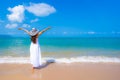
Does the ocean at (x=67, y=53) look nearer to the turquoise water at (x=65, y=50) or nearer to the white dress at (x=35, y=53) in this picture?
the turquoise water at (x=65, y=50)

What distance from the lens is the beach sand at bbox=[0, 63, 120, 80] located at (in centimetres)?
668

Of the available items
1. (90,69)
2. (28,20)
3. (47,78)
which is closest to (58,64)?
(90,69)

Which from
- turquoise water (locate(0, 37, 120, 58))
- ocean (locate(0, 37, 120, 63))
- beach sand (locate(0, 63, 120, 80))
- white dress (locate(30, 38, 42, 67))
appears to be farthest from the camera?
turquoise water (locate(0, 37, 120, 58))

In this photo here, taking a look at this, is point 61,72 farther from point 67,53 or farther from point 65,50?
point 65,50

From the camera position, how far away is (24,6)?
17812 millimetres

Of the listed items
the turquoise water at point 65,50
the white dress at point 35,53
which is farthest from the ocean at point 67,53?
the white dress at point 35,53

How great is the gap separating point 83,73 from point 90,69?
2.10 ft

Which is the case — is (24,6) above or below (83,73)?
above

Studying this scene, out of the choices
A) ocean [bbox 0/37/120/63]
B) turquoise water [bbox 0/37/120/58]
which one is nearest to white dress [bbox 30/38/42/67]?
ocean [bbox 0/37/120/63]

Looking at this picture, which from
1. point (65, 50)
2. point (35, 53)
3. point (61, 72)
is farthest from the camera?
point (65, 50)

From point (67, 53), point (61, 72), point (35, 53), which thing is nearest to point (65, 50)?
point (67, 53)

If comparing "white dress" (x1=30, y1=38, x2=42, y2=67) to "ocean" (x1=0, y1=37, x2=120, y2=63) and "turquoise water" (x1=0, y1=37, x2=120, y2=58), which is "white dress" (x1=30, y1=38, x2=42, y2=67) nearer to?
"ocean" (x1=0, y1=37, x2=120, y2=63)

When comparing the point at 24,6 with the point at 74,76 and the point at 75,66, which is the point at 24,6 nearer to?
the point at 75,66

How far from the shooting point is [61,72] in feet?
23.8
